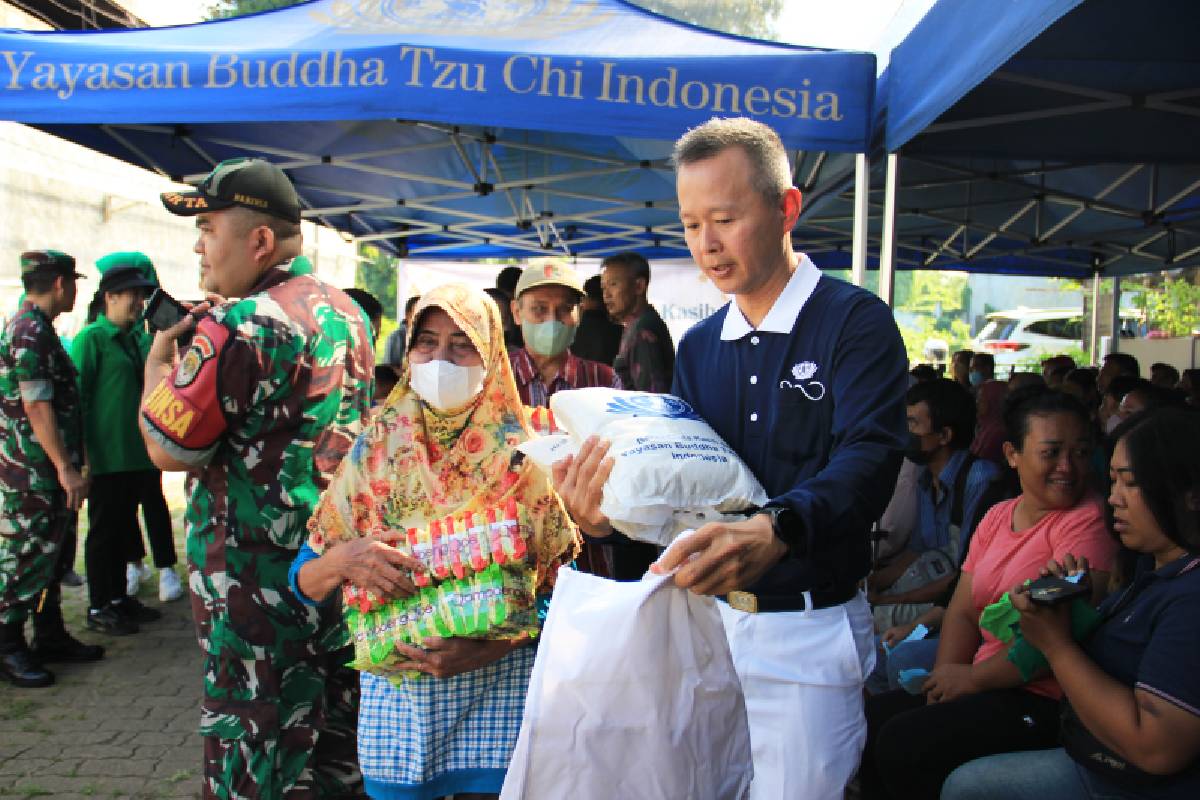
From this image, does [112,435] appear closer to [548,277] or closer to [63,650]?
[63,650]

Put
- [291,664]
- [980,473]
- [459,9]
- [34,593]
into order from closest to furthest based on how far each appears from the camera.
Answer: [291,664]
[980,473]
[34,593]
[459,9]

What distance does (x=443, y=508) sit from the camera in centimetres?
227

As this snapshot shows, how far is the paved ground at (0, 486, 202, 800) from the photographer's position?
368cm

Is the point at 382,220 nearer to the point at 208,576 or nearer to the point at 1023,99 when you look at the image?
the point at 1023,99

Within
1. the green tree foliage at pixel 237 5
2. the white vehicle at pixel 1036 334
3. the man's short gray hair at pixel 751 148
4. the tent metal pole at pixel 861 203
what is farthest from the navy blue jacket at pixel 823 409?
the green tree foliage at pixel 237 5

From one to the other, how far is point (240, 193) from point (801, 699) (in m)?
2.04

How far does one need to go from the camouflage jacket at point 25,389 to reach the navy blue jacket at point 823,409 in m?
4.08

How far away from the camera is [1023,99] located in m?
4.87

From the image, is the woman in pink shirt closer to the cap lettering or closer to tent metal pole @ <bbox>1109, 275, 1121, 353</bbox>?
the cap lettering

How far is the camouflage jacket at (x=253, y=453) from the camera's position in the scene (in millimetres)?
2459

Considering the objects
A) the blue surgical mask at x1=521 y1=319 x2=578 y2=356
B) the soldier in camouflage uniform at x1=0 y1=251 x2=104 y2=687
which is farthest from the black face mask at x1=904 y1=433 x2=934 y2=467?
the soldier in camouflage uniform at x1=0 y1=251 x2=104 y2=687

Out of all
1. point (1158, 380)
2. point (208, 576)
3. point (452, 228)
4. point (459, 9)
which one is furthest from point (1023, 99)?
point (452, 228)

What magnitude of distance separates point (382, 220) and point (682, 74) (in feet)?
25.3

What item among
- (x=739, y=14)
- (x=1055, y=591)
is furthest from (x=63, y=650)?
(x=739, y=14)
